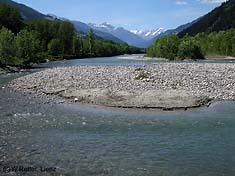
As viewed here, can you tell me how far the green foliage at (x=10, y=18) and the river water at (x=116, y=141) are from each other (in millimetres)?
124546

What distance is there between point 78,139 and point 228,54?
477ft

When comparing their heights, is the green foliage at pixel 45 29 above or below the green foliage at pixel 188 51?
above

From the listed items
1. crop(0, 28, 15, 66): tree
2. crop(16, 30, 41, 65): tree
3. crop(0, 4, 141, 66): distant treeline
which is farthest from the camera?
crop(0, 4, 141, 66): distant treeline

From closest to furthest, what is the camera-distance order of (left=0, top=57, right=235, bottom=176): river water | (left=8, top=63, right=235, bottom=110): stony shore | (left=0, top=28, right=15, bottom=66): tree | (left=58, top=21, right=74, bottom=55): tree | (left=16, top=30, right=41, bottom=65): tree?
1. (left=0, top=57, right=235, bottom=176): river water
2. (left=8, top=63, right=235, bottom=110): stony shore
3. (left=0, top=28, right=15, bottom=66): tree
4. (left=16, top=30, right=41, bottom=65): tree
5. (left=58, top=21, right=74, bottom=55): tree

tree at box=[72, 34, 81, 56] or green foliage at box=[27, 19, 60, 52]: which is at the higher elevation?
green foliage at box=[27, 19, 60, 52]

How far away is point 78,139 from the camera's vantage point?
66.2ft

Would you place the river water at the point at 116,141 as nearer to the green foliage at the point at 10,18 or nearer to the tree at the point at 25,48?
the tree at the point at 25,48

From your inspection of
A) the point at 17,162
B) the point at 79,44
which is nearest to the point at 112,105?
the point at 17,162

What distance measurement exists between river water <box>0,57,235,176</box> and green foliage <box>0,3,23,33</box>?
12455cm

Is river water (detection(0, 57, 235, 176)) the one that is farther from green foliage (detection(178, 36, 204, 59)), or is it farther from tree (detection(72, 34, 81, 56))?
tree (detection(72, 34, 81, 56))

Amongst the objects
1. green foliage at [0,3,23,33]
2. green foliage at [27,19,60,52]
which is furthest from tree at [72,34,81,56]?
green foliage at [0,3,23,33]

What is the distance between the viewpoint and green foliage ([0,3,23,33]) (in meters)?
147

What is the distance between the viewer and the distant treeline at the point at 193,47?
473 ft

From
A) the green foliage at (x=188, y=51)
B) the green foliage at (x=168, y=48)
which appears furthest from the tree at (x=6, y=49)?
the green foliage at (x=168, y=48)
